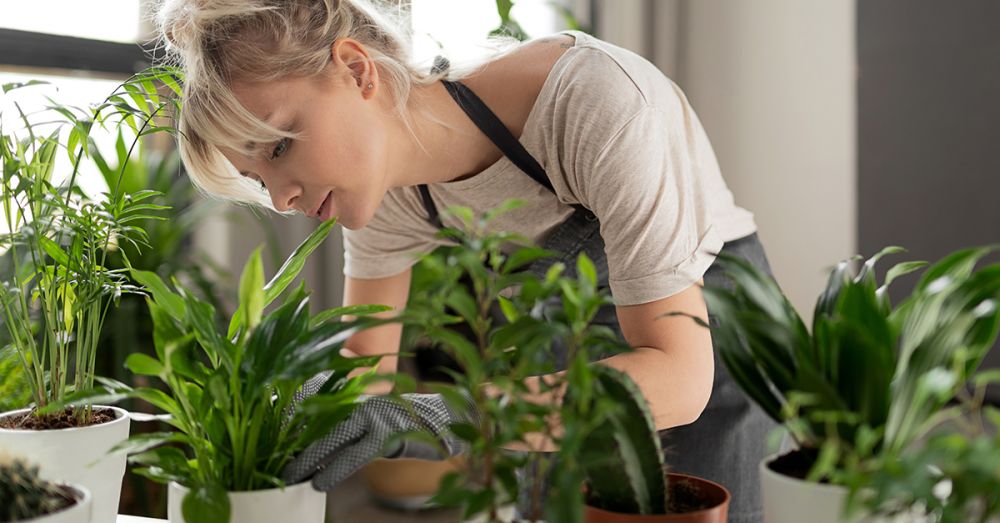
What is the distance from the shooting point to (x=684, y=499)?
2.20 ft

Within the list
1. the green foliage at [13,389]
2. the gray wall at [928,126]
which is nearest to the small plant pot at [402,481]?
the green foliage at [13,389]

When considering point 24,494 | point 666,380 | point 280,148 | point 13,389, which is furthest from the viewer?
point 13,389

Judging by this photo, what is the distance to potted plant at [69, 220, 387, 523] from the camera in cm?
69

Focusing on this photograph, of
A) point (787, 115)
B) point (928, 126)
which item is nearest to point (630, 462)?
point (928, 126)

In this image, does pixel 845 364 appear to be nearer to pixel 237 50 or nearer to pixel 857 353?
pixel 857 353

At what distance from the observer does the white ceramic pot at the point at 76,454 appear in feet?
2.64

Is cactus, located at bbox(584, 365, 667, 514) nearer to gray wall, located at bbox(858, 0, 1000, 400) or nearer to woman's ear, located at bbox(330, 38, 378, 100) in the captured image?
woman's ear, located at bbox(330, 38, 378, 100)

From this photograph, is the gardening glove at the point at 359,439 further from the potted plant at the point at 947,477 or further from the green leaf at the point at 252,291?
the potted plant at the point at 947,477

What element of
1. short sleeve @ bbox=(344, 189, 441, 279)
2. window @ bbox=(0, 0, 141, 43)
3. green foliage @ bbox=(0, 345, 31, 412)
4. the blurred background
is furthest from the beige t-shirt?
window @ bbox=(0, 0, 141, 43)

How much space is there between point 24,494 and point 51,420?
0.23 meters

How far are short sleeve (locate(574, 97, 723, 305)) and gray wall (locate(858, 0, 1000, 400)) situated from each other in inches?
81.2

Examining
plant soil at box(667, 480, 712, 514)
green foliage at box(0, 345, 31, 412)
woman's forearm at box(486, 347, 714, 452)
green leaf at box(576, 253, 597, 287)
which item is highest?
green leaf at box(576, 253, 597, 287)

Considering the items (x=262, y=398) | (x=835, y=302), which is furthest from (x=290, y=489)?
(x=835, y=302)

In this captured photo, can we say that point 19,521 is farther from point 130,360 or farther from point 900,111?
point 900,111
